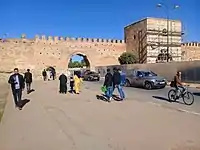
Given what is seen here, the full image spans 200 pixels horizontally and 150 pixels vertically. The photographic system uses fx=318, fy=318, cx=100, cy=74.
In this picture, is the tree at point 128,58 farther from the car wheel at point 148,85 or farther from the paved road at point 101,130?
the paved road at point 101,130

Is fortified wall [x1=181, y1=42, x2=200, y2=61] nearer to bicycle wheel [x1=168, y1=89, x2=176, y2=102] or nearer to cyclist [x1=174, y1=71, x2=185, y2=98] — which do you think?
bicycle wheel [x1=168, y1=89, x2=176, y2=102]

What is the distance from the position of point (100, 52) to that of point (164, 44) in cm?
1143

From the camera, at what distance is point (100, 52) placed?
5691 cm

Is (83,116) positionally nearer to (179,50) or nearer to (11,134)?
(11,134)

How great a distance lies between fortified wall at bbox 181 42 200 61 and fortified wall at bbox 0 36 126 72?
43.8 feet

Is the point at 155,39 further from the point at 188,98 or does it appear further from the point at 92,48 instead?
the point at 188,98

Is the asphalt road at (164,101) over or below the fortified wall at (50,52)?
below

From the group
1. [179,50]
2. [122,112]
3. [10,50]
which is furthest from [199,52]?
[122,112]

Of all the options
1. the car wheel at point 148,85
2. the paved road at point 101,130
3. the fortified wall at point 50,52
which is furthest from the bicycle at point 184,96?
the fortified wall at point 50,52

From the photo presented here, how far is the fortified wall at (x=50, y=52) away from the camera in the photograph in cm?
5284

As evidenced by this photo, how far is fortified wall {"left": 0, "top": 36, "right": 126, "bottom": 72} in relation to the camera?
52.8m

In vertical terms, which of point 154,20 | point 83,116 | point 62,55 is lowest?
point 83,116

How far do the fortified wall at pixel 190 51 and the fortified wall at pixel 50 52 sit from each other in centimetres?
1334

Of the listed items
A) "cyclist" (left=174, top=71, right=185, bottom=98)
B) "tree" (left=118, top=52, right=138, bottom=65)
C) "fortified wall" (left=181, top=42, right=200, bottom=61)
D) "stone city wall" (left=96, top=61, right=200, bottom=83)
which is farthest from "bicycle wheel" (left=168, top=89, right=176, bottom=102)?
"fortified wall" (left=181, top=42, right=200, bottom=61)
